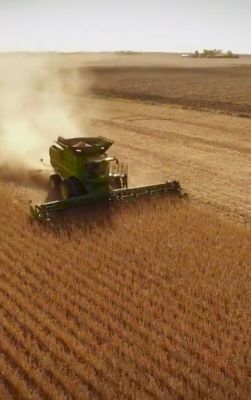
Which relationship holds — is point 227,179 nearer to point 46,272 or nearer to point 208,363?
point 46,272

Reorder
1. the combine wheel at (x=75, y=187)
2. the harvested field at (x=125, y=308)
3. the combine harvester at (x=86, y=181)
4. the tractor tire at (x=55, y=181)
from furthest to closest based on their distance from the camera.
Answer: the tractor tire at (x=55, y=181)
the combine wheel at (x=75, y=187)
the combine harvester at (x=86, y=181)
the harvested field at (x=125, y=308)

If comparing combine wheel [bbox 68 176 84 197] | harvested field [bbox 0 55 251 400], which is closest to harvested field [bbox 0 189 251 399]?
harvested field [bbox 0 55 251 400]

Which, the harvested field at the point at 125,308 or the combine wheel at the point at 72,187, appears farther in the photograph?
the combine wheel at the point at 72,187

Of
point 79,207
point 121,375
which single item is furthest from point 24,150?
point 121,375

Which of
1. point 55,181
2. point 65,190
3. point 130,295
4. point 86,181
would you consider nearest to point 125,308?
point 130,295

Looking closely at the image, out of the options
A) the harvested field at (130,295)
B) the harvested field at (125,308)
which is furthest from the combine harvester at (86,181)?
the harvested field at (125,308)

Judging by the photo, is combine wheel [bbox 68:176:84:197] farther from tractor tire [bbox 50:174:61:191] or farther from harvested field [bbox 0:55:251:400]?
tractor tire [bbox 50:174:61:191]

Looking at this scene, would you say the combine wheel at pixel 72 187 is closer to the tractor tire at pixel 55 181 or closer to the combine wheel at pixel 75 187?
the combine wheel at pixel 75 187

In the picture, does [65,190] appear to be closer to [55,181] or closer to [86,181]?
[86,181]
